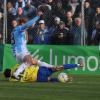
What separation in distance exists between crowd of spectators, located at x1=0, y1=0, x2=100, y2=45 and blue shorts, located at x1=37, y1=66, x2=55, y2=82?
477cm

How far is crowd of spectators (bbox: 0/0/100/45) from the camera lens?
69.9ft

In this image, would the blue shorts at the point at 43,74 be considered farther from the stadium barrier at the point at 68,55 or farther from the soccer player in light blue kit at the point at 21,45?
the stadium barrier at the point at 68,55

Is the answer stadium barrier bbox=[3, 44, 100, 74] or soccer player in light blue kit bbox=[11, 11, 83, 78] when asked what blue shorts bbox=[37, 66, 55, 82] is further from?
stadium barrier bbox=[3, 44, 100, 74]

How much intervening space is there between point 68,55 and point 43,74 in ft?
16.7

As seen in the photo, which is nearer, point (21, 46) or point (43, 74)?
point (43, 74)

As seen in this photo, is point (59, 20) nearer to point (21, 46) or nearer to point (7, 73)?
point (21, 46)

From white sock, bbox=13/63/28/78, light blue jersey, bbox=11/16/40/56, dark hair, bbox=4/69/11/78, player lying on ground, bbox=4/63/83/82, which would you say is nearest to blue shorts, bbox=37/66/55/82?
player lying on ground, bbox=4/63/83/82

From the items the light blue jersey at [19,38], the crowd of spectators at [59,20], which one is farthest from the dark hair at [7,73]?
the crowd of spectators at [59,20]

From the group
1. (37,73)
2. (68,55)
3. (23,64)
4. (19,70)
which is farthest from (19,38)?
(68,55)

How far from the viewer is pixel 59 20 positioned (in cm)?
2156

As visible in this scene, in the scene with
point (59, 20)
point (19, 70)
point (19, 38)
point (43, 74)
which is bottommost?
point (43, 74)

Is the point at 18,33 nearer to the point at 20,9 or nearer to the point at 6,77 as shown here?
the point at 6,77

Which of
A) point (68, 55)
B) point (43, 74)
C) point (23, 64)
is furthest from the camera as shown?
point (68, 55)

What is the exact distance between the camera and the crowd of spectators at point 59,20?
2131 centimetres
